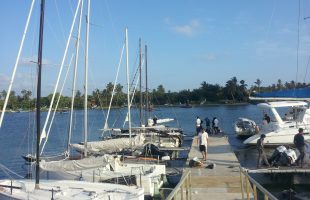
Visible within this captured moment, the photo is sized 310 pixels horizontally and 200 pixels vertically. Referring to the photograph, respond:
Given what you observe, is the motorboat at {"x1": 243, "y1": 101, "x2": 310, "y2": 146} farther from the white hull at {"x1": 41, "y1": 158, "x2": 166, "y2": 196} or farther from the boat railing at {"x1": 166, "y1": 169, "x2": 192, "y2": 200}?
the boat railing at {"x1": 166, "y1": 169, "x2": 192, "y2": 200}

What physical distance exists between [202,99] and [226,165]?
590ft

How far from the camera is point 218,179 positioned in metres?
17.4

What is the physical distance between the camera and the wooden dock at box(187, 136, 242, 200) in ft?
49.2

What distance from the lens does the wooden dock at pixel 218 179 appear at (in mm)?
15000

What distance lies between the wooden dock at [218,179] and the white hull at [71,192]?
94.5 inches

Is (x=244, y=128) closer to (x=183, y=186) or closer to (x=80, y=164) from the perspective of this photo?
(x=80, y=164)

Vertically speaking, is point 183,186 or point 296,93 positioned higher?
point 296,93

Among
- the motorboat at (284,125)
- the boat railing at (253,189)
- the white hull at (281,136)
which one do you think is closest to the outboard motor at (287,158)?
the boat railing at (253,189)

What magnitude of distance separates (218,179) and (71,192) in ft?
19.9

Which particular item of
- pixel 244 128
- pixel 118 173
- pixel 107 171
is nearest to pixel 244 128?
pixel 244 128

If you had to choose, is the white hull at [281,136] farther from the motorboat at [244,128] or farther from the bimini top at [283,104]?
the motorboat at [244,128]

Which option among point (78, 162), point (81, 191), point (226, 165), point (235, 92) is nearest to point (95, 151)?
point (78, 162)

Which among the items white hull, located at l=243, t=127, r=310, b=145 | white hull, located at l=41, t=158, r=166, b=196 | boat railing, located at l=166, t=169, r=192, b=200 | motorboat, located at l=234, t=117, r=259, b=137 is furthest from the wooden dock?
motorboat, located at l=234, t=117, r=259, b=137

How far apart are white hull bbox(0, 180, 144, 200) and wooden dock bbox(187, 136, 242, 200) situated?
240cm
